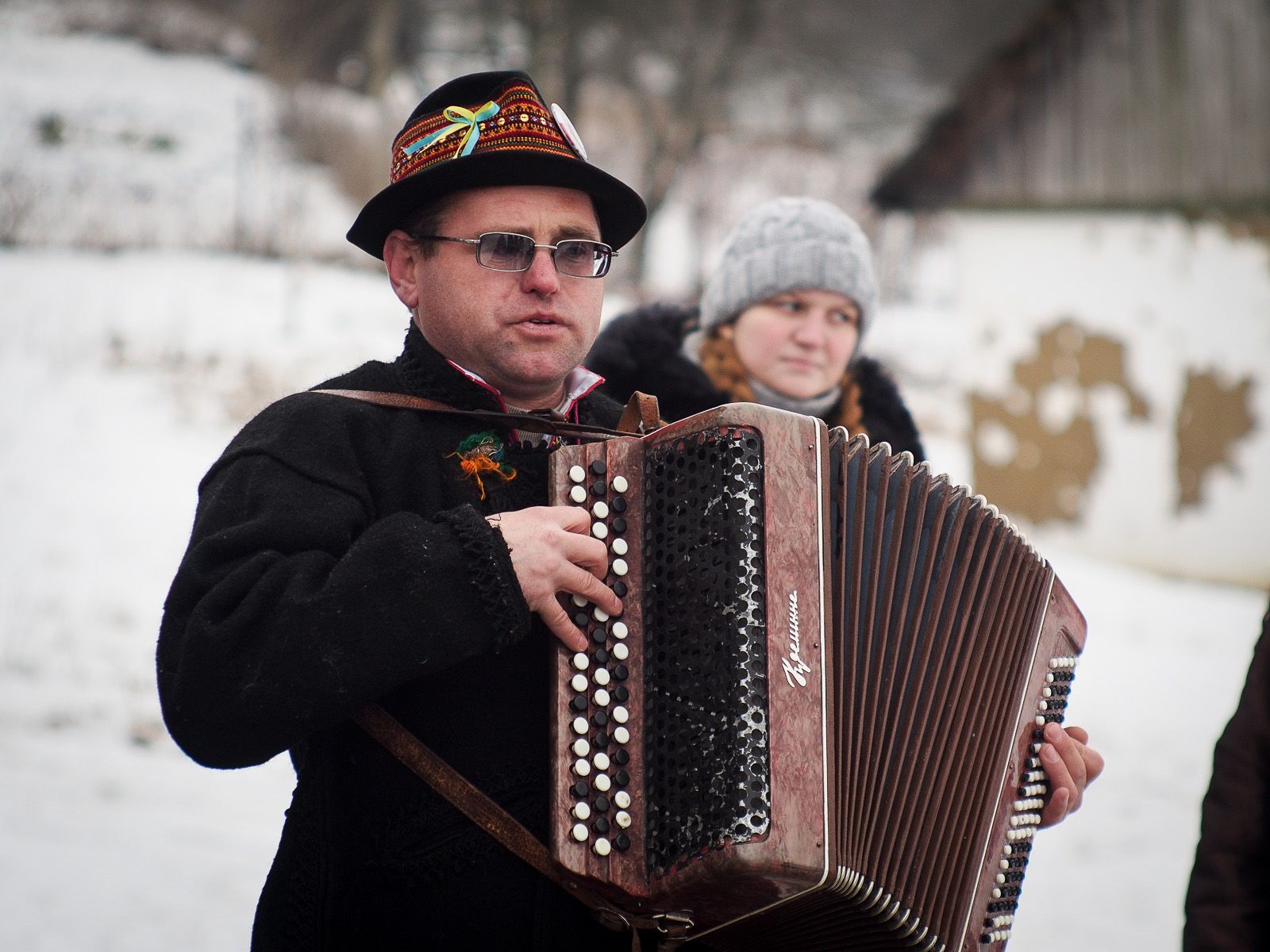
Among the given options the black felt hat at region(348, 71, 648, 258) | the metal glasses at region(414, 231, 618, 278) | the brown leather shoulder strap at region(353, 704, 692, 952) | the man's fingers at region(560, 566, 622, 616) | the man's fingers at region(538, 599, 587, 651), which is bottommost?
the brown leather shoulder strap at region(353, 704, 692, 952)

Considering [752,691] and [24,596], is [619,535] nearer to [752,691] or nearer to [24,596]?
[752,691]

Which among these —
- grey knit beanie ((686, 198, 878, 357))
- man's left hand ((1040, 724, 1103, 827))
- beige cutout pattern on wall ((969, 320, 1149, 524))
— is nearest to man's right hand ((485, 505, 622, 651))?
man's left hand ((1040, 724, 1103, 827))

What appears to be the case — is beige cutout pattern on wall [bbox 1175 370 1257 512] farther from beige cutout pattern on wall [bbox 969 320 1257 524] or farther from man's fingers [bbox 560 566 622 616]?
man's fingers [bbox 560 566 622 616]

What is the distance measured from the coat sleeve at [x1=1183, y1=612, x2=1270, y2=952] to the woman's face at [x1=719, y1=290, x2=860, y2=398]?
133 centimetres

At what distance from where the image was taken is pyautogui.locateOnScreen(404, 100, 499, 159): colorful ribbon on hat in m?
1.82

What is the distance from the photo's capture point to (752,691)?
163cm

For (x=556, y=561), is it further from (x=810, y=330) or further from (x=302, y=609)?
(x=810, y=330)

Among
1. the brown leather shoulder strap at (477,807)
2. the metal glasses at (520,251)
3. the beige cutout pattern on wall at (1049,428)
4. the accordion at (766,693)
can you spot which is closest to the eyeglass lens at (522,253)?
the metal glasses at (520,251)

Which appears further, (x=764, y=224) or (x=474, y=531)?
(x=764, y=224)

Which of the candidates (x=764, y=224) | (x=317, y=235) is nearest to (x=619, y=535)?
(x=764, y=224)

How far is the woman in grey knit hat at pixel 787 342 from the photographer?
2.88m

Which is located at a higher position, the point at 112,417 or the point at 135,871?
the point at 112,417

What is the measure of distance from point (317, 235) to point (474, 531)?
11603 mm

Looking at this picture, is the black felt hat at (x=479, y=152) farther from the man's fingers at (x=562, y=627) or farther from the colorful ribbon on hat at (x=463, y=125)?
the man's fingers at (x=562, y=627)
